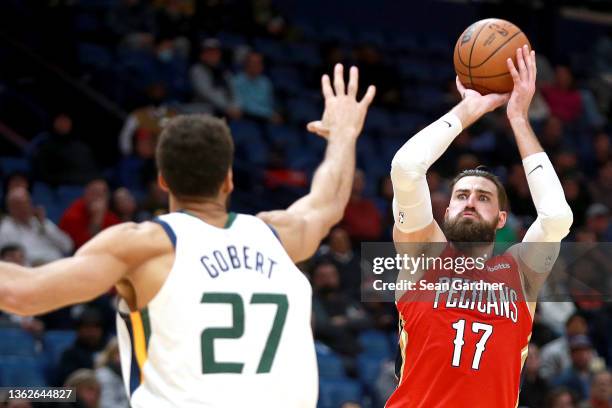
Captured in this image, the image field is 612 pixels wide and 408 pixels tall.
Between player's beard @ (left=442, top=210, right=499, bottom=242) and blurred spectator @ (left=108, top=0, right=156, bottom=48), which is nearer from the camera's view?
player's beard @ (left=442, top=210, right=499, bottom=242)

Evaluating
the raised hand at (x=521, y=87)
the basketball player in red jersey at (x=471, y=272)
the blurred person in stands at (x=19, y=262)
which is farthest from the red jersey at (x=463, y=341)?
the blurred person in stands at (x=19, y=262)

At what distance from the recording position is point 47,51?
12.9 metres

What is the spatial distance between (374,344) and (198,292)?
767cm

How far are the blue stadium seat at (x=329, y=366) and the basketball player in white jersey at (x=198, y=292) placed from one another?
664cm

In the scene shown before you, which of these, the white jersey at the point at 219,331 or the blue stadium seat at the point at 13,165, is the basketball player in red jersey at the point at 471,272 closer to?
the white jersey at the point at 219,331

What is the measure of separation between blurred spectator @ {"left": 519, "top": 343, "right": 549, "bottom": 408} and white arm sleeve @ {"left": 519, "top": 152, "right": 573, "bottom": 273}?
5.16 m

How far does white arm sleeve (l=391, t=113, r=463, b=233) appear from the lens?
5.07 meters

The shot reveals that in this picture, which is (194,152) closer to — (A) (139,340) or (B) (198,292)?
(B) (198,292)

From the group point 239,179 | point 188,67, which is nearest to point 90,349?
point 239,179

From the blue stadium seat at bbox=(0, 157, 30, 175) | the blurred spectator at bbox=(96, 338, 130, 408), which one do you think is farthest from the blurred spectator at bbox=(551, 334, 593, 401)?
the blue stadium seat at bbox=(0, 157, 30, 175)

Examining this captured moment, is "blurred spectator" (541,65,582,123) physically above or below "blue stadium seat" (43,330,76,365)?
above

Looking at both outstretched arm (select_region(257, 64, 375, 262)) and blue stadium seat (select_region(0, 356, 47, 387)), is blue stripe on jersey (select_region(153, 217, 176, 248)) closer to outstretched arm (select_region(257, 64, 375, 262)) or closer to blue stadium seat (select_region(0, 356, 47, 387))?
outstretched arm (select_region(257, 64, 375, 262))

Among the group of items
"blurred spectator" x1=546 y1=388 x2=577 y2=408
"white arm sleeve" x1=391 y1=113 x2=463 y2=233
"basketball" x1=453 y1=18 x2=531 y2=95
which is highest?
"basketball" x1=453 y1=18 x2=531 y2=95

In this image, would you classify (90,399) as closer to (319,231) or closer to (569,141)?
(319,231)
